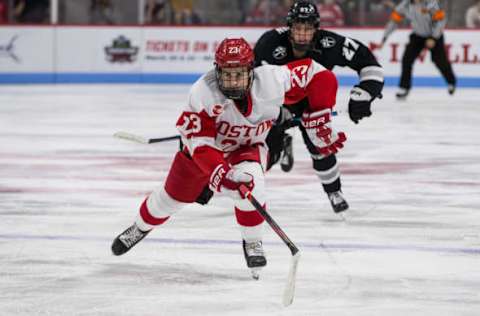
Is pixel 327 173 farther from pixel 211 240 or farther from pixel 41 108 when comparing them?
pixel 41 108

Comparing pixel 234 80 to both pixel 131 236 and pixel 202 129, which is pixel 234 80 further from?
pixel 131 236

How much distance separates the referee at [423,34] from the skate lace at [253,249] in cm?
870

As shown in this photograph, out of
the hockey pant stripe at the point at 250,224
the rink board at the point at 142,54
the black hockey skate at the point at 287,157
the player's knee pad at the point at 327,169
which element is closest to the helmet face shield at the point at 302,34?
the player's knee pad at the point at 327,169

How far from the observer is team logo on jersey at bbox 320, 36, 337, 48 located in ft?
17.8

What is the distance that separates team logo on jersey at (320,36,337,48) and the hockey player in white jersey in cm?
111

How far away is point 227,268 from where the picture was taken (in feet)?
13.8

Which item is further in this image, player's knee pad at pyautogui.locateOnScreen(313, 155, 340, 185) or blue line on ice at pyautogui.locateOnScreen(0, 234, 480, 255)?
player's knee pad at pyautogui.locateOnScreen(313, 155, 340, 185)

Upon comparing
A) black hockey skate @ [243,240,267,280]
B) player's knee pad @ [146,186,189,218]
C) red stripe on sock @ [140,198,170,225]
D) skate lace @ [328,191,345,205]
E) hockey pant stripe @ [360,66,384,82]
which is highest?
hockey pant stripe @ [360,66,384,82]

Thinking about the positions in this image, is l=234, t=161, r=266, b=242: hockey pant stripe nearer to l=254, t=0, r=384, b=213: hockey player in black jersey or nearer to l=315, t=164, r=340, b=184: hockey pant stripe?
l=254, t=0, r=384, b=213: hockey player in black jersey

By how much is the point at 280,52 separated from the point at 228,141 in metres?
1.44

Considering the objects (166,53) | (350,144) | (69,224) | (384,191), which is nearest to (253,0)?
(166,53)

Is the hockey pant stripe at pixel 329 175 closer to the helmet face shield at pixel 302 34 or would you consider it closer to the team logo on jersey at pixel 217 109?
the helmet face shield at pixel 302 34

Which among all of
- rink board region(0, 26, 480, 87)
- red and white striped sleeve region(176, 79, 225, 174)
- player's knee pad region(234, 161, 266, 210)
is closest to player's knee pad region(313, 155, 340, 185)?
player's knee pad region(234, 161, 266, 210)

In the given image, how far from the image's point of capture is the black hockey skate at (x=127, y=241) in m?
4.37
